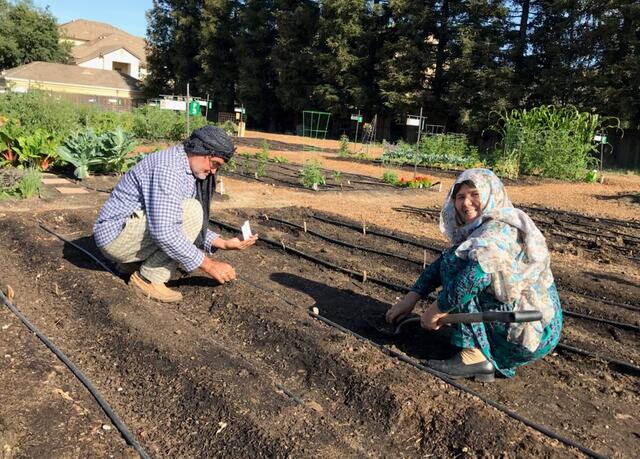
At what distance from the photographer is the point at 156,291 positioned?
3213 mm

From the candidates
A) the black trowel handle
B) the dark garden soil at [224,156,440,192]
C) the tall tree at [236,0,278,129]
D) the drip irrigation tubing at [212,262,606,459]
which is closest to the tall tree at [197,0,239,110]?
the tall tree at [236,0,278,129]

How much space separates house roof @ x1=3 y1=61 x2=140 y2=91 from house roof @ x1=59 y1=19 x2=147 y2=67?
309 inches

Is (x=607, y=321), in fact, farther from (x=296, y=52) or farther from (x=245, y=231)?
(x=296, y=52)

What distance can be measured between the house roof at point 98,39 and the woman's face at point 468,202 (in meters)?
54.1

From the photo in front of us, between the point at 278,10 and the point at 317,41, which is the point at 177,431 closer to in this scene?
the point at 317,41

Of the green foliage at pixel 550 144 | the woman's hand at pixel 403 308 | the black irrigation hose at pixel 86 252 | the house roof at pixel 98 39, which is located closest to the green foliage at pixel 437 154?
the green foliage at pixel 550 144

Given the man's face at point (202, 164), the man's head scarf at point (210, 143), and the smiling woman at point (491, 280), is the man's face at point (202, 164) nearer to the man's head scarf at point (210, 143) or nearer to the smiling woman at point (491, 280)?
the man's head scarf at point (210, 143)

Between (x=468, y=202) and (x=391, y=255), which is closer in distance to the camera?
(x=468, y=202)

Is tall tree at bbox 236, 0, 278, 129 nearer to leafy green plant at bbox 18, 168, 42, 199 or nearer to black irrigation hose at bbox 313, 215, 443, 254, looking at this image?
leafy green plant at bbox 18, 168, 42, 199

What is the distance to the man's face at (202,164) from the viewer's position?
2961mm

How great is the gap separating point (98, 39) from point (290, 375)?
63860 millimetres

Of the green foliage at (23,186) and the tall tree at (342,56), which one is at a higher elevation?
the tall tree at (342,56)

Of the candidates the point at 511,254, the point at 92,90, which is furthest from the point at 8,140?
the point at 92,90

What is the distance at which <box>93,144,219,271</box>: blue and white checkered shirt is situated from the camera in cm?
285
